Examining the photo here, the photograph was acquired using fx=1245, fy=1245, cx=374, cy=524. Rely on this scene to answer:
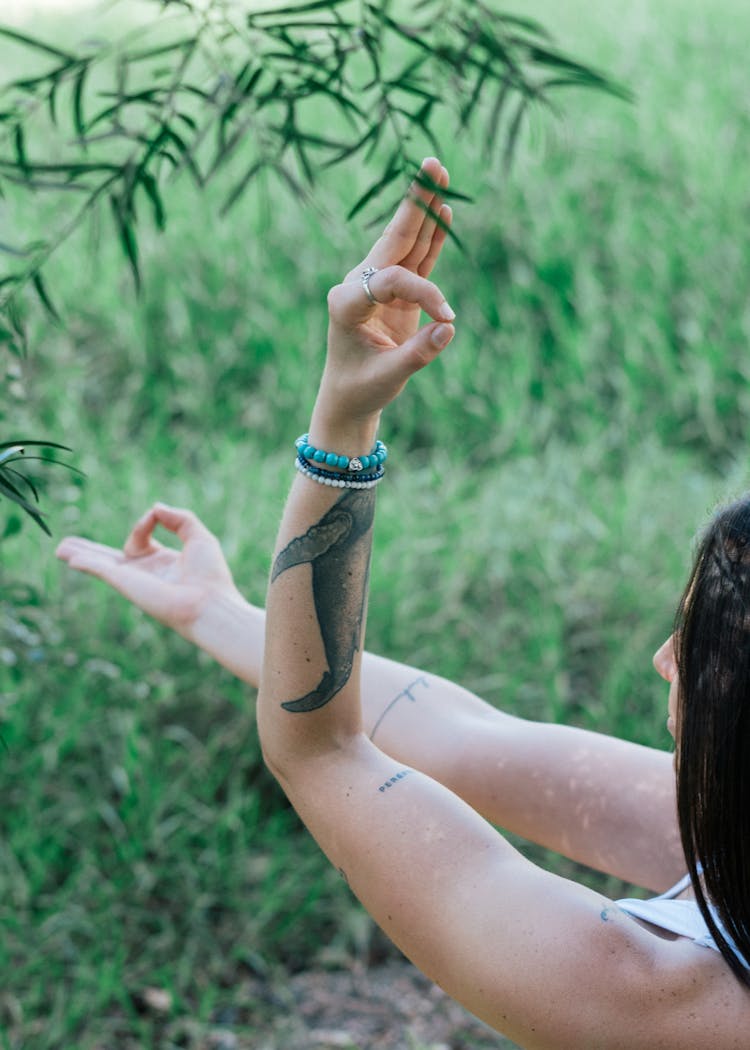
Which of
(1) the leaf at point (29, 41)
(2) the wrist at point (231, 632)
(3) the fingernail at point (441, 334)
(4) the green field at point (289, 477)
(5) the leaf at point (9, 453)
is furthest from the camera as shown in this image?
(4) the green field at point (289, 477)

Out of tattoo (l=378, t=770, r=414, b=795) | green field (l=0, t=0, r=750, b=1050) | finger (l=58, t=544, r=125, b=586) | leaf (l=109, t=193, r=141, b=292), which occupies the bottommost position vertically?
green field (l=0, t=0, r=750, b=1050)

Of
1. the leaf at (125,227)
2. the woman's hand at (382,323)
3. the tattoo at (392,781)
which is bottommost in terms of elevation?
the tattoo at (392,781)

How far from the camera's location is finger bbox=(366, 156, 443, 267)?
3.03 ft

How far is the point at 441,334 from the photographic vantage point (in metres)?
0.86

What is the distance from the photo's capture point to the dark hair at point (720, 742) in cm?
90

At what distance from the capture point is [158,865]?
7.67 feet

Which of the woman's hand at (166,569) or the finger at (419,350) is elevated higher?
the finger at (419,350)

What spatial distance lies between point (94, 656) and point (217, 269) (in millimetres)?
1863

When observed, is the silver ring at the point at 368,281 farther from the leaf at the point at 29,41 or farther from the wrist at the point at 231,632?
the wrist at the point at 231,632

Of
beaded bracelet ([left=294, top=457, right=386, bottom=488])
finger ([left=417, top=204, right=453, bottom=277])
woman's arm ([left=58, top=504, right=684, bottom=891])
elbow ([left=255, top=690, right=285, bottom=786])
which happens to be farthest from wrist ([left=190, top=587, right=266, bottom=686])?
finger ([left=417, top=204, right=453, bottom=277])

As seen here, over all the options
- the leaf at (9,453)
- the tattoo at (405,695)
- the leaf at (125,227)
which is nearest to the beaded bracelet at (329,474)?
the leaf at (9,453)

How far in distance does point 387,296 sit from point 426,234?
0.08 m

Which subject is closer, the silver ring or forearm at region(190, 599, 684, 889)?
the silver ring

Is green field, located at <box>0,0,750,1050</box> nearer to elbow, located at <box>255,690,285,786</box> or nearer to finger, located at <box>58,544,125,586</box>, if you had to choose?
finger, located at <box>58,544,125,586</box>
